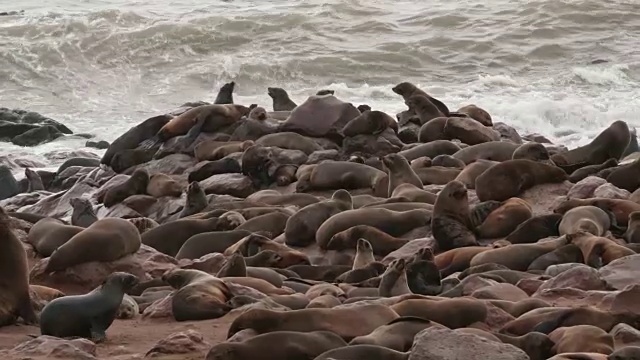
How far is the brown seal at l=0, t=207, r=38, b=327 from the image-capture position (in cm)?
573

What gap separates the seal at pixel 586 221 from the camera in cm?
756

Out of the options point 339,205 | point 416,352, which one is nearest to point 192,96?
point 339,205

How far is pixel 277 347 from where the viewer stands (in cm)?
443

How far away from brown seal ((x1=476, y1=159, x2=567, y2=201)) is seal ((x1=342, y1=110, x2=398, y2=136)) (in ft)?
8.00

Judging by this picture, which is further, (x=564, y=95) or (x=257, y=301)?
(x=564, y=95)

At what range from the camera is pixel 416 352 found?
13.5 ft

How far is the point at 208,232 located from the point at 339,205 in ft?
3.35

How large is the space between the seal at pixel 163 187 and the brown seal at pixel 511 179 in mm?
3077

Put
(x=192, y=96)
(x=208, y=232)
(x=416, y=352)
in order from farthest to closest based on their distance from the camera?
(x=192, y=96) < (x=208, y=232) < (x=416, y=352)

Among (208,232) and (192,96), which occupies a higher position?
(208,232)

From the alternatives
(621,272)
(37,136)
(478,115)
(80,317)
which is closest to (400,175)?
(621,272)

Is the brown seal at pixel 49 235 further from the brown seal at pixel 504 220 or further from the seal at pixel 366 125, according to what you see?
the seal at pixel 366 125

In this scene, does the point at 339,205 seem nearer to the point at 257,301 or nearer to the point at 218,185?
the point at 218,185

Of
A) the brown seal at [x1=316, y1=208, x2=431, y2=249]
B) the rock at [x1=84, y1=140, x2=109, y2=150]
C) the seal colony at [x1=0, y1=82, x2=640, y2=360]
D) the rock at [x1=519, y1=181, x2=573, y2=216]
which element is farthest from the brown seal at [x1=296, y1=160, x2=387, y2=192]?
the rock at [x1=84, y1=140, x2=109, y2=150]
